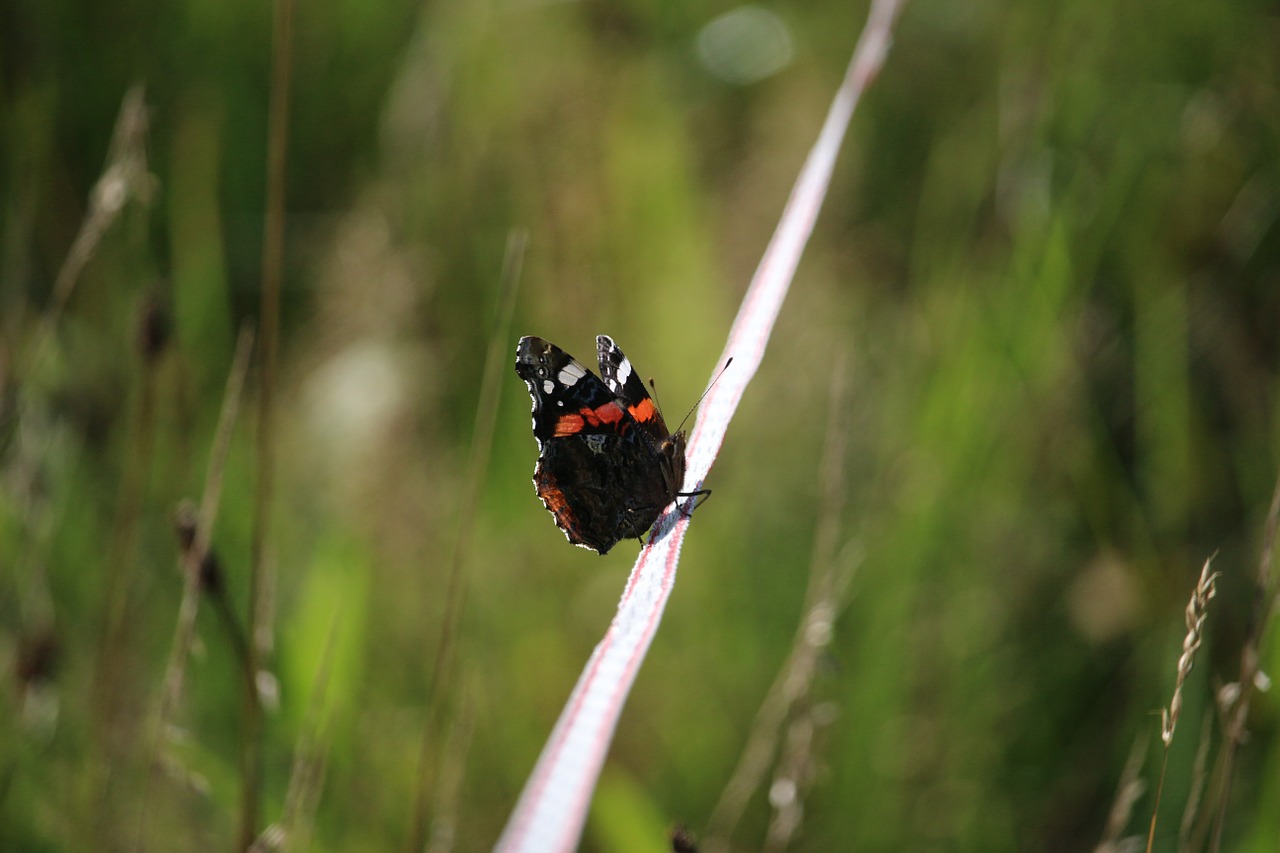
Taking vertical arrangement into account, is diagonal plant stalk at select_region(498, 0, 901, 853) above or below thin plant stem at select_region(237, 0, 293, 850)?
below

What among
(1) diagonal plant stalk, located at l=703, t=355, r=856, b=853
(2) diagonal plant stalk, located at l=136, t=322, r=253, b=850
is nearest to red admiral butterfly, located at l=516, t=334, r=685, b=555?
(1) diagonal plant stalk, located at l=703, t=355, r=856, b=853

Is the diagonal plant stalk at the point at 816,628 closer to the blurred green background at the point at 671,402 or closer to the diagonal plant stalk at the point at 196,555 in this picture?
the blurred green background at the point at 671,402

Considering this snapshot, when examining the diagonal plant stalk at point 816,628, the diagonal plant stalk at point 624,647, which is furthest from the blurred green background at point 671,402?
the diagonal plant stalk at point 624,647

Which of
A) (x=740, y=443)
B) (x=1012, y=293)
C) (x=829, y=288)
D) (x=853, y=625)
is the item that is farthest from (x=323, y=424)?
(x=1012, y=293)

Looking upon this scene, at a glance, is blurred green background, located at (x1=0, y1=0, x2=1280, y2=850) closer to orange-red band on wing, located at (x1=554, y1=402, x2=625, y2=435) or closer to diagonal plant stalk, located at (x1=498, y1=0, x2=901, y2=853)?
orange-red band on wing, located at (x1=554, y1=402, x2=625, y2=435)

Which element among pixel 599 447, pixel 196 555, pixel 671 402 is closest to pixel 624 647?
pixel 196 555

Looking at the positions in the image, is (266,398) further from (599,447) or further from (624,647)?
(624,647)
